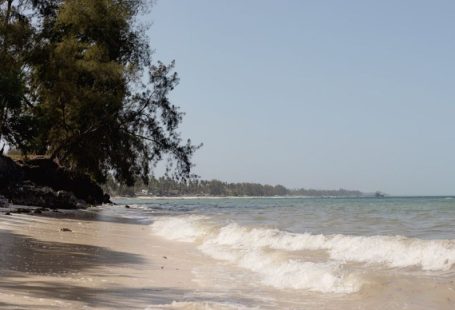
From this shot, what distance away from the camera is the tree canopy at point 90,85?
115ft

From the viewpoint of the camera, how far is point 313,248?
13445 mm

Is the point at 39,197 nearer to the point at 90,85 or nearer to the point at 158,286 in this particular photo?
the point at 90,85

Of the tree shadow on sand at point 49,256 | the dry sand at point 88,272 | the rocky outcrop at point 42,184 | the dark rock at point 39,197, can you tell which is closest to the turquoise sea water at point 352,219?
the dark rock at point 39,197

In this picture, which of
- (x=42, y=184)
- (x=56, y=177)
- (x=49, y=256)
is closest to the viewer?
(x=49, y=256)

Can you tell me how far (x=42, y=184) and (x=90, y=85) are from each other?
7.87m

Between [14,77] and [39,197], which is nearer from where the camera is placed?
[14,77]

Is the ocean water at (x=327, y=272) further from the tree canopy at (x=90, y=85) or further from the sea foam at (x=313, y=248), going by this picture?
the tree canopy at (x=90, y=85)

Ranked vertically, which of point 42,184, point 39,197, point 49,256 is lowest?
point 49,256

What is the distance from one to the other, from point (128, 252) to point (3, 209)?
39.2 feet

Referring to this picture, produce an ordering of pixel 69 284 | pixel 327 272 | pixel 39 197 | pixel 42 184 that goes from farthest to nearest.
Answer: pixel 42 184
pixel 39 197
pixel 327 272
pixel 69 284

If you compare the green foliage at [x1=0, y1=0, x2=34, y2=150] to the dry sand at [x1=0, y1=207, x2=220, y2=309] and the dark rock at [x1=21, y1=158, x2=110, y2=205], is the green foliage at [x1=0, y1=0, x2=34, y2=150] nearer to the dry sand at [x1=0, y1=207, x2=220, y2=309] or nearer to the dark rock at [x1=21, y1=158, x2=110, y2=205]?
the dark rock at [x1=21, y1=158, x2=110, y2=205]

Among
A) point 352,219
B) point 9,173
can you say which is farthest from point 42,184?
point 352,219

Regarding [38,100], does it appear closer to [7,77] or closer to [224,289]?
[7,77]

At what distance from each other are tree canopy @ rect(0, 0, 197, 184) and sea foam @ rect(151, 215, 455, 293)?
737 inches
